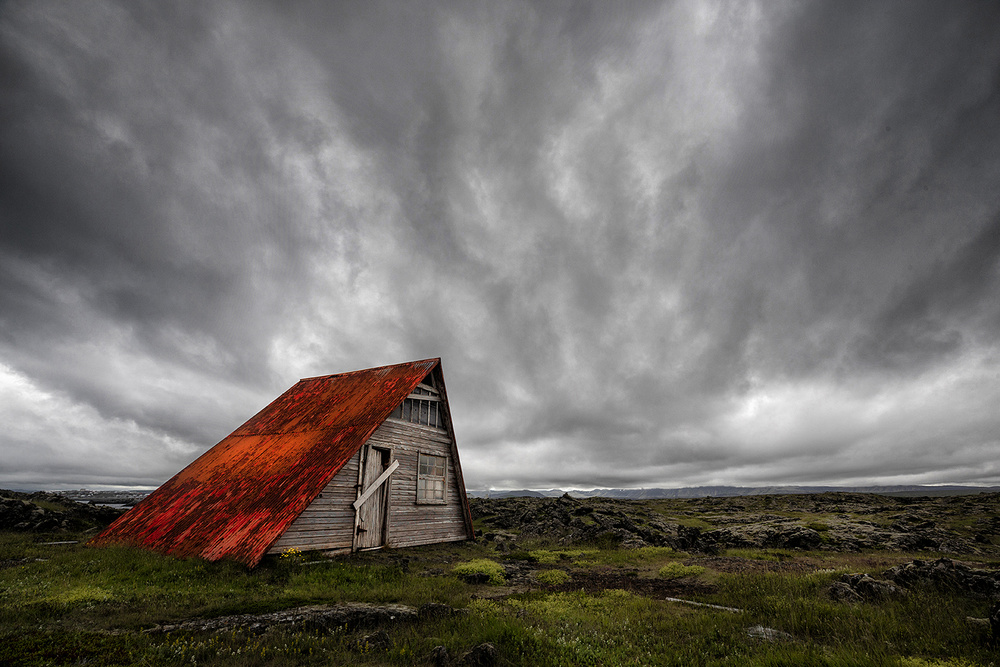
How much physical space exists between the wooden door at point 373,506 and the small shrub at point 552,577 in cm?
743

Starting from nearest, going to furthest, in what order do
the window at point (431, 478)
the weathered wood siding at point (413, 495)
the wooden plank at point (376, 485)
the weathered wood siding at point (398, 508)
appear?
the weathered wood siding at point (398, 508)
the wooden plank at point (376, 485)
the weathered wood siding at point (413, 495)
the window at point (431, 478)

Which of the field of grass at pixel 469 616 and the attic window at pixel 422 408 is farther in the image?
the attic window at pixel 422 408

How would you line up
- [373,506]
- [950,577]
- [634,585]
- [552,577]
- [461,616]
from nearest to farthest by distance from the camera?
1. [461,616]
2. [950,577]
3. [634,585]
4. [552,577]
5. [373,506]

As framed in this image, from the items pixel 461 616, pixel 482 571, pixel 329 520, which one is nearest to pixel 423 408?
pixel 329 520

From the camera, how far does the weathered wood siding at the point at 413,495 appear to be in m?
19.0

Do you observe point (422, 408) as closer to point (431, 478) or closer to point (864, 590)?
point (431, 478)

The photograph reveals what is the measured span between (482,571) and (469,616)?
227 inches

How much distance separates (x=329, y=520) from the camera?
16.1 m

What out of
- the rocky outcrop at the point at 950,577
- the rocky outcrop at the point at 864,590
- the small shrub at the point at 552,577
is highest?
the rocky outcrop at the point at 950,577

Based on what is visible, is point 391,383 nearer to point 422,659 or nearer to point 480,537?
point 480,537

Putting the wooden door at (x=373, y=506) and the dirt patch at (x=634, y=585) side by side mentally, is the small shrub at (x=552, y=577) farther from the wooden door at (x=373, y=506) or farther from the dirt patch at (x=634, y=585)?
the wooden door at (x=373, y=506)

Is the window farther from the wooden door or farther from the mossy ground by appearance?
the mossy ground

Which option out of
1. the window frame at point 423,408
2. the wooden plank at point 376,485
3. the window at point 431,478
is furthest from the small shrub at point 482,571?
the window frame at point 423,408

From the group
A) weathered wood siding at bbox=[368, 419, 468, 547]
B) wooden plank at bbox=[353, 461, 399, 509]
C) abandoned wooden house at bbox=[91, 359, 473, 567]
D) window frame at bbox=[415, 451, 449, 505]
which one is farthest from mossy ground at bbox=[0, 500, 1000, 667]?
window frame at bbox=[415, 451, 449, 505]
